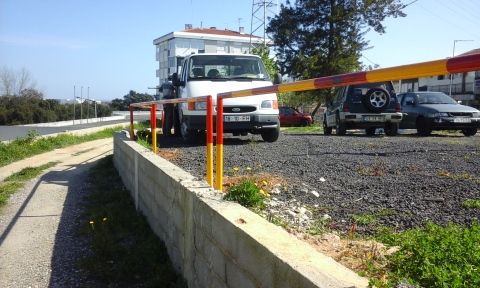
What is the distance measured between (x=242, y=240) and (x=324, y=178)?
8.60ft

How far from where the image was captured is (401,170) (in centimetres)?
538

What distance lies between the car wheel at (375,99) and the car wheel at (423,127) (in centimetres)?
258

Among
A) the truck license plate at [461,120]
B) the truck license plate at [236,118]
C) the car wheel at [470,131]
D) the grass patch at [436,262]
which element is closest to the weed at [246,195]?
the grass patch at [436,262]

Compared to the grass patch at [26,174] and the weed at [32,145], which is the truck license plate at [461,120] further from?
the grass patch at [26,174]

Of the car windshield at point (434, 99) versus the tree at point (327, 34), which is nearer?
the car windshield at point (434, 99)

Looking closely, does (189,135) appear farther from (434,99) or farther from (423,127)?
(434,99)

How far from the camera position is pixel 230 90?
30.8ft

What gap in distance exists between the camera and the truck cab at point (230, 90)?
881cm

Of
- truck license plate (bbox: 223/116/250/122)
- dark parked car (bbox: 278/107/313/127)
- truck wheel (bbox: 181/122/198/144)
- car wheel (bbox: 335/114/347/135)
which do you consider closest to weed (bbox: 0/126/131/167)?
truck wheel (bbox: 181/122/198/144)

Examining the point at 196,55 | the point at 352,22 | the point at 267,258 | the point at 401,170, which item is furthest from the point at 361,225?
the point at 352,22

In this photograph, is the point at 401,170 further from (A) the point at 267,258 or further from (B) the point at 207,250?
(A) the point at 267,258

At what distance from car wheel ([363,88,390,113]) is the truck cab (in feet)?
9.23

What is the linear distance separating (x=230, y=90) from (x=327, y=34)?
95.9 feet

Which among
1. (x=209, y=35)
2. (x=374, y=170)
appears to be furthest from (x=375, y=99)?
(x=209, y=35)
